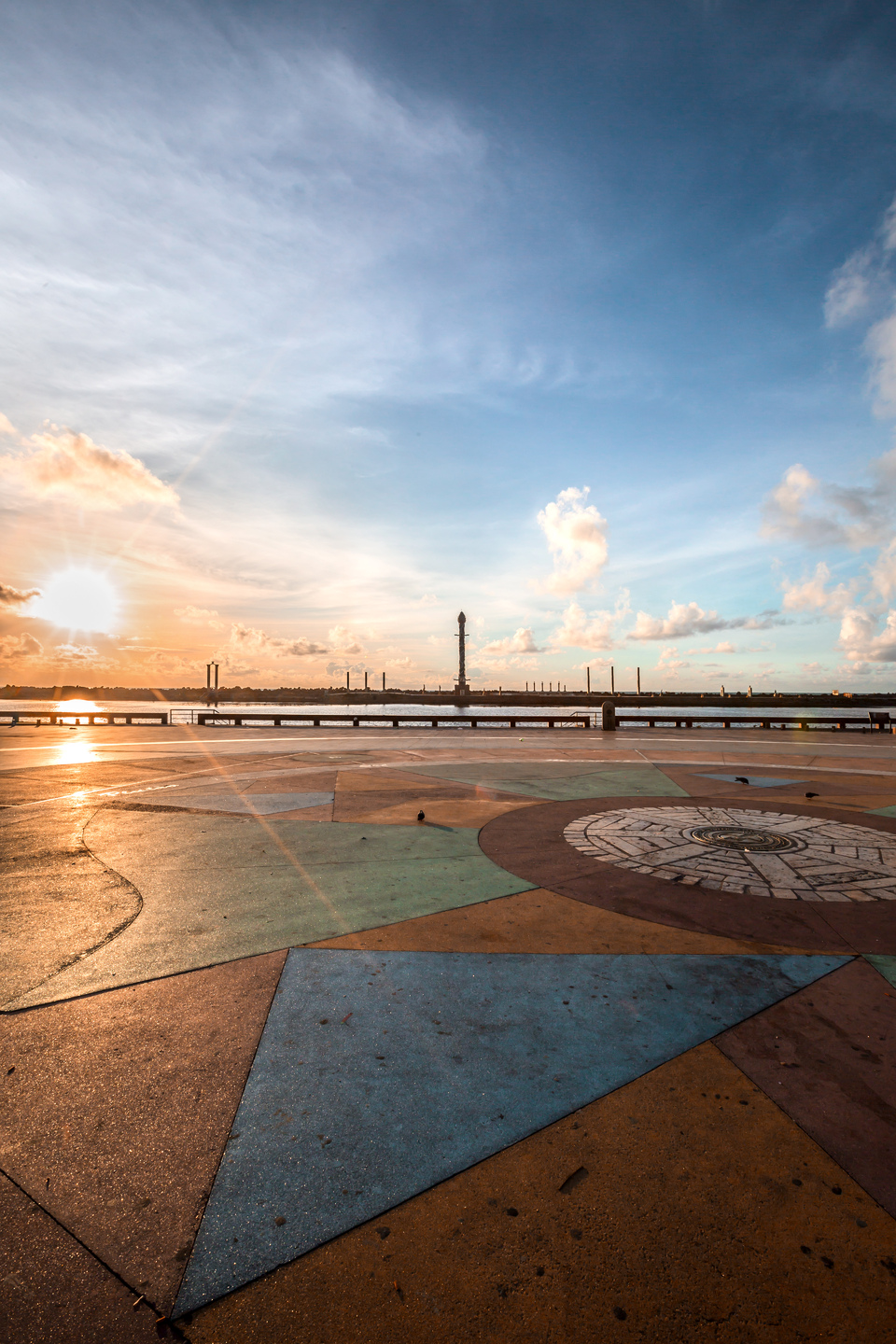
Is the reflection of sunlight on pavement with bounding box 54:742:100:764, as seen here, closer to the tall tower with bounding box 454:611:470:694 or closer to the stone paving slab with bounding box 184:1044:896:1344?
the stone paving slab with bounding box 184:1044:896:1344

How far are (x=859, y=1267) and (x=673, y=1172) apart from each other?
22.3 inches

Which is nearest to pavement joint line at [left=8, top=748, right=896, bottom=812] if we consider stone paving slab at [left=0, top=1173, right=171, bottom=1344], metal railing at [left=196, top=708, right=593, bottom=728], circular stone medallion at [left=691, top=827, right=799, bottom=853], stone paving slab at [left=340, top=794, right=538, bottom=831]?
stone paving slab at [left=340, top=794, right=538, bottom=831]

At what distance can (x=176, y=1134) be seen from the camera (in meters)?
2.36

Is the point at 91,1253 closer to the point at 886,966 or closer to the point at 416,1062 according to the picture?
the point at 416,1062

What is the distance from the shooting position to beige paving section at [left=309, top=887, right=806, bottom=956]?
13.0 ft

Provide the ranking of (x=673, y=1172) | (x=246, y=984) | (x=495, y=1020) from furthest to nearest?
(x=246, y=984), (x=495, y=1020), (x=673, y=1172)

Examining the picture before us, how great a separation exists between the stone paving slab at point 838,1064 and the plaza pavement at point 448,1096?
0.02 meters

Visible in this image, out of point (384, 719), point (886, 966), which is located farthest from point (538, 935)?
point (384, 719)

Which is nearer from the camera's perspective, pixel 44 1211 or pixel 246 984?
pixel 44 1211

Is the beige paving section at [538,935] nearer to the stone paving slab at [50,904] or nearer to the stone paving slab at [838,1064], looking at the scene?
the stone paving slab at [838,1064]

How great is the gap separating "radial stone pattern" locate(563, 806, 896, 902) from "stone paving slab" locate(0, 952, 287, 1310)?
387 cm

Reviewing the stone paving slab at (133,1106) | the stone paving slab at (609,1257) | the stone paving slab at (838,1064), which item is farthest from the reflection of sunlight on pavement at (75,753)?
the stone paving slab at (838,1064)

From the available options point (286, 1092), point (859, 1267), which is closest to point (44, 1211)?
point (286, 1092)

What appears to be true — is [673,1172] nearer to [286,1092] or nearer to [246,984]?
[286,1092]
